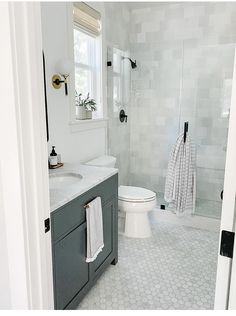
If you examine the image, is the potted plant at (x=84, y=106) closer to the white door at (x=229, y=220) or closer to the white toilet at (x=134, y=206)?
the white toilet at (x=134, y=206)

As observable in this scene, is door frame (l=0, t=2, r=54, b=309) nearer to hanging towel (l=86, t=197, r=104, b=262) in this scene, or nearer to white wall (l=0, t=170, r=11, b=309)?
white wall (l=0, t=170, r=11, b=309)

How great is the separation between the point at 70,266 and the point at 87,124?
4.73ft

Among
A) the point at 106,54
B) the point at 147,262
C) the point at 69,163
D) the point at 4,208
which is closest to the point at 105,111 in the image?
the point at 106,54

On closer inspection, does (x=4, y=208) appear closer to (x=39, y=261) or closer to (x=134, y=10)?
(x=39, y=261)

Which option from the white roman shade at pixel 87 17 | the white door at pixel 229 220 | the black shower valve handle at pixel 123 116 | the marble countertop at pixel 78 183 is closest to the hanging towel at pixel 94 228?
the marble countertop at pixel 78 183

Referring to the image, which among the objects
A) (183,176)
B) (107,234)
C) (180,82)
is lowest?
(107,234)

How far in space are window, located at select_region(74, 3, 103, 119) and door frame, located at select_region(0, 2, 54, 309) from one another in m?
1.81

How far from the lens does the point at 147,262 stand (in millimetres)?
2334

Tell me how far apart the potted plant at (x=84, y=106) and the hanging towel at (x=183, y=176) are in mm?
1021

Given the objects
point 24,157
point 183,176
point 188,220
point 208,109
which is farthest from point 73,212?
point 208,109

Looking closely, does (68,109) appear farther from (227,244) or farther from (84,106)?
(227,244)

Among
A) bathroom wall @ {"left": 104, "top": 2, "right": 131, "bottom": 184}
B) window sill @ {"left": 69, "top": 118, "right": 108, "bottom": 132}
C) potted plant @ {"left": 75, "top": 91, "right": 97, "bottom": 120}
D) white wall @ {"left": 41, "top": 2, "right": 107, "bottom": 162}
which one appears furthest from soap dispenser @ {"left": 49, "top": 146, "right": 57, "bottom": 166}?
bathroom wall @ {"left": 104, "top": 2, "right": 131, "bottom": 184}

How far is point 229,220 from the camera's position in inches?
31.6

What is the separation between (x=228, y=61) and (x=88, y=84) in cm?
176
